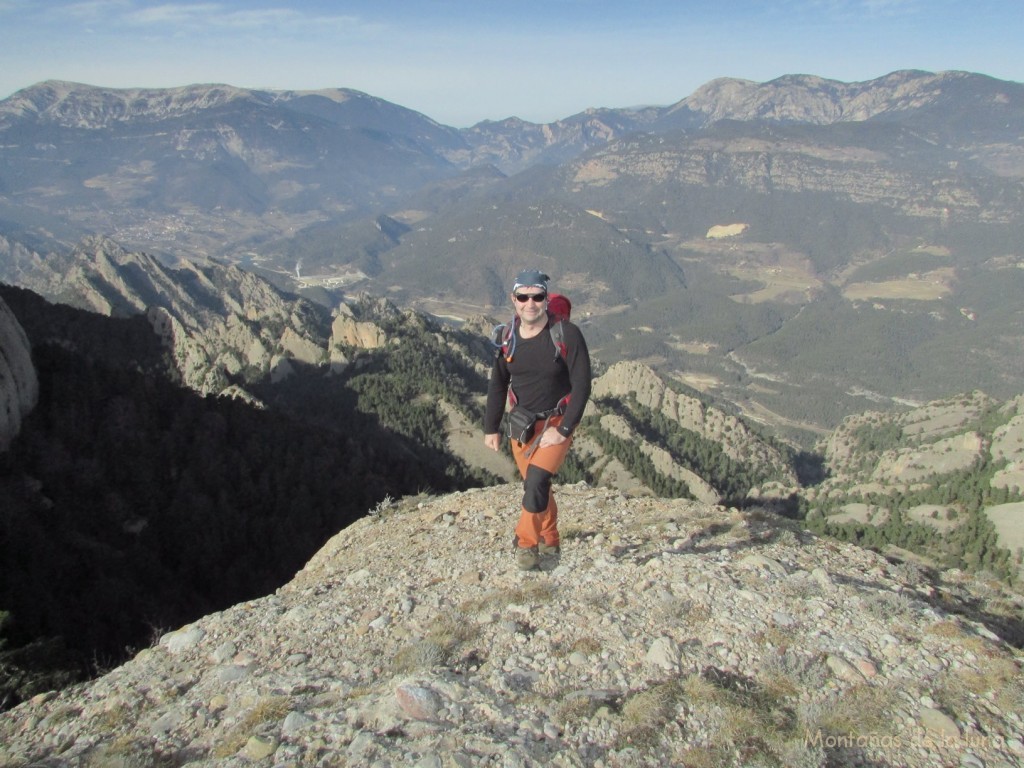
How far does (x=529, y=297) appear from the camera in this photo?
36.4ft

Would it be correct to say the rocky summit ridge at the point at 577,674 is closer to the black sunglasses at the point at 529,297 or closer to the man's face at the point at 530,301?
the man's face at the point at 530,301

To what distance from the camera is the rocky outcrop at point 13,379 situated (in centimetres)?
3862

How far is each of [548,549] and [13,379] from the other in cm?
4347

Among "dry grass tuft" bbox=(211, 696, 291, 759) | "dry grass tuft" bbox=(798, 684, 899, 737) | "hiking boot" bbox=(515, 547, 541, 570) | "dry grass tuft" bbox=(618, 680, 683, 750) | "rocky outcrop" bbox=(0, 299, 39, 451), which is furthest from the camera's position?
"rocky outcrop" bbox=(0, 299, 39, 451)

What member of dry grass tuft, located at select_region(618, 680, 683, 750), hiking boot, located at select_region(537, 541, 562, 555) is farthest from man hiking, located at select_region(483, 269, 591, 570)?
dry grass tuft, located at select_region(618, 680, 683, 750)

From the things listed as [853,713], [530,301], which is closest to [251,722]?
[530,301]

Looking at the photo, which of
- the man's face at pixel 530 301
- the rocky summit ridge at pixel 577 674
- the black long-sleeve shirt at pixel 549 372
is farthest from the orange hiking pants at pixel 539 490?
the man's face at pixel 530 301

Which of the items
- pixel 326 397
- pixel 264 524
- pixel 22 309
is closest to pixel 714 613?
pixel 264 524

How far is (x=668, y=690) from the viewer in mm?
8641

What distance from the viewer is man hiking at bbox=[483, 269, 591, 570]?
445 inches

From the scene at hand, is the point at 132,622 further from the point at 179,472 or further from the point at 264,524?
the point at 179,472

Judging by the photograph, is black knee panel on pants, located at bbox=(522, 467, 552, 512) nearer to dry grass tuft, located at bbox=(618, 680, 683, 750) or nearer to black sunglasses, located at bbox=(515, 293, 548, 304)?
black sunglasses, located at bbox=(515, 293, 548, 304)

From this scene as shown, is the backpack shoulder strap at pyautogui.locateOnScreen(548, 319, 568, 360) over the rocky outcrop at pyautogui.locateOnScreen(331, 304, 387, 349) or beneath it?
over

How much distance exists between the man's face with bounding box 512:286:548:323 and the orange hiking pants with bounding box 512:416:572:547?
81.5 inches
